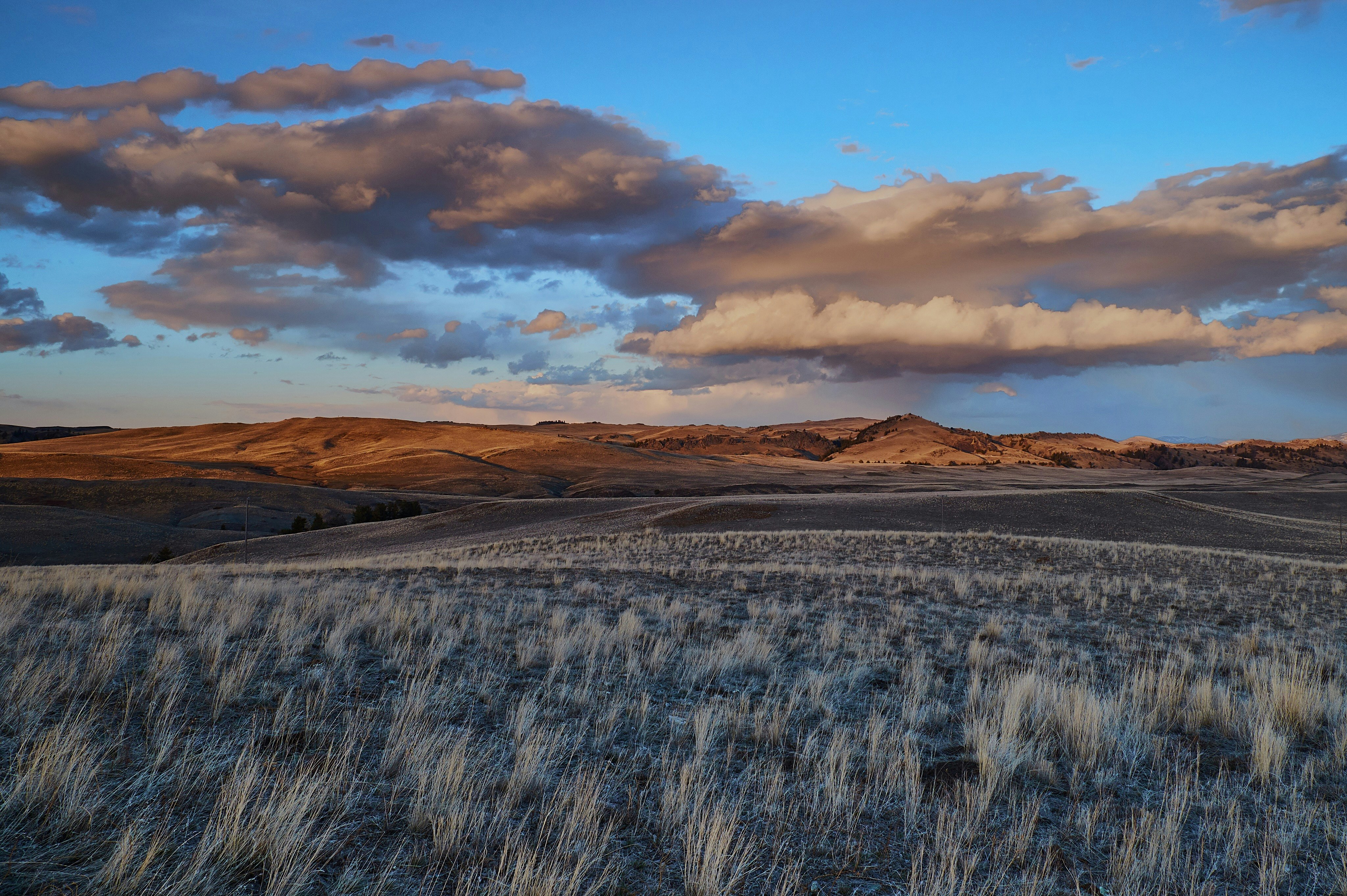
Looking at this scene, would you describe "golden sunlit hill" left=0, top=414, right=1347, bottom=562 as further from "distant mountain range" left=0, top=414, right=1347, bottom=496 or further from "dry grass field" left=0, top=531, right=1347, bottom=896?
"dry grass field" left=0, top=531, right=1347, bottom=896

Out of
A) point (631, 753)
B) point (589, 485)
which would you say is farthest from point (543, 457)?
point (631, 753)

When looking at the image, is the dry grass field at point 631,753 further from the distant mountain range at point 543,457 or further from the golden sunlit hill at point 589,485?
the distant mountain range at point 543,457

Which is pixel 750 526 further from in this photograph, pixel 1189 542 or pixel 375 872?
pixel 375 872

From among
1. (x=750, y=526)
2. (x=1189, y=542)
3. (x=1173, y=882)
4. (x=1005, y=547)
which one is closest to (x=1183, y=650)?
(x=1173, y=882)

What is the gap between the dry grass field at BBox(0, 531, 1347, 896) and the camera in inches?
142

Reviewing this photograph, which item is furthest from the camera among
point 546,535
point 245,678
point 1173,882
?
point 546,535

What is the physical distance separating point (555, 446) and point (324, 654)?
420 feet

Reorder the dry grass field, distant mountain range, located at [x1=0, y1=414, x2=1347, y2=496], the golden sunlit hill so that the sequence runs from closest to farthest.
→ the dry grass field, the golden sunlit hill, distant mountain range, located at [x1=0, y1=414, x2=1347, y2=496]

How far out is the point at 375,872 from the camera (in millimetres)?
3508

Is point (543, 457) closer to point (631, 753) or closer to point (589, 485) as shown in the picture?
point (589, 485)

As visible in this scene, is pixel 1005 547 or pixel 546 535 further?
pixel 546 535

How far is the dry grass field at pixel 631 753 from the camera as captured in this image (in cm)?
361

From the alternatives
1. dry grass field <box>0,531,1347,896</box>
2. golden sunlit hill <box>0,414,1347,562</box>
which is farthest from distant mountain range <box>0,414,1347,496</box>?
dry grass field <box>0,531,1347,896</box>

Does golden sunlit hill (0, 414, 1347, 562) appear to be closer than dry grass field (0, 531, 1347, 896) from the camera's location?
No
